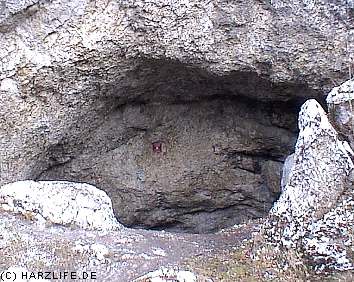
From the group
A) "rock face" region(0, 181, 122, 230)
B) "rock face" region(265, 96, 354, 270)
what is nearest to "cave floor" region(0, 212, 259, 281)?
"rock face" region(0, 181, 122, 230)

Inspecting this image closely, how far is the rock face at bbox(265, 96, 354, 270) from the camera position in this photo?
1581mm

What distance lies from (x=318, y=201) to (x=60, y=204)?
76 centimetres

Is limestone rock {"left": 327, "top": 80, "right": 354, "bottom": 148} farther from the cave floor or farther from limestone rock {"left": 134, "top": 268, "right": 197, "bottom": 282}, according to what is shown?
limestone rock {"left": 134, "top": 268, "right": 197, "bottom": 282}

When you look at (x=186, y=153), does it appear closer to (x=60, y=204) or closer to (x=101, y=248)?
(x=60, y=204)

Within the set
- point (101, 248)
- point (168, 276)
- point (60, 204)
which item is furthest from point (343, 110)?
point (60, 204)

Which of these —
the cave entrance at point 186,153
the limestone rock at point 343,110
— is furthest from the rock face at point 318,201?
the cave entrance at point 186,153

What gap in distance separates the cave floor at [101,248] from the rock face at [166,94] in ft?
1.72

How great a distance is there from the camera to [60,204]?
6.40 ft

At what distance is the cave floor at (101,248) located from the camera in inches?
67.4

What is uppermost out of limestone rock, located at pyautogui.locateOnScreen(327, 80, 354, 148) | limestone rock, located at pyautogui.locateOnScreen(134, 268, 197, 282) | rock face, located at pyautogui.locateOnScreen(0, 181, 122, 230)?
limestone rock, located at pyautogui.locateOnScreen(327, 80, 354, 148)

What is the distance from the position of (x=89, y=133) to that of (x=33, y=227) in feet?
2.44

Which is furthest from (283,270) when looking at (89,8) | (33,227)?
(89,8)

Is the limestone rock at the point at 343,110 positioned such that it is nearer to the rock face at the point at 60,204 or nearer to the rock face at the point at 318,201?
the rock face at the point at 318,201

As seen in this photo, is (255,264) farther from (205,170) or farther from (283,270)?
(205,170)
